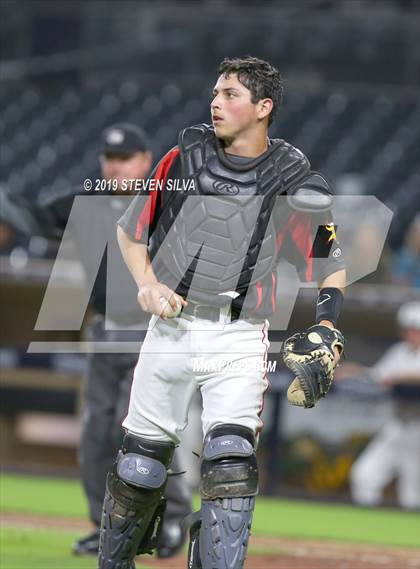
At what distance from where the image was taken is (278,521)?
26.1 feet

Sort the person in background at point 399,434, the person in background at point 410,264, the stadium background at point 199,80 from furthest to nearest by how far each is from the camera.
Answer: the stadium background at point 199,80
the person in background at point 410,264
the person in background at point 399,434

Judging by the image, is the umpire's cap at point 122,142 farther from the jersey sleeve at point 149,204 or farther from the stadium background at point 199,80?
the stadium background at point 199,80

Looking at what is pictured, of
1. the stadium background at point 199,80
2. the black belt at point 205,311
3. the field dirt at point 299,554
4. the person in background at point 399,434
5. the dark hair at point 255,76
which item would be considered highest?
the stadium background at point 199,80

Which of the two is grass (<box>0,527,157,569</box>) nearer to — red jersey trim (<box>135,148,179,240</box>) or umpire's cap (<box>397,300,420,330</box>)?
red jersey trim (<box>135,148,179,240</box>)

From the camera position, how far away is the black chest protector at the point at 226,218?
4102mm

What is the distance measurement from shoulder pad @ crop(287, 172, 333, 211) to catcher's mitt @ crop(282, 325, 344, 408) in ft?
1.38

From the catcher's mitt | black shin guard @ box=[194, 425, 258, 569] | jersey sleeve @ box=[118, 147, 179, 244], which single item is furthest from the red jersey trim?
black shin guard @ box=[194, 425, 258, 569]

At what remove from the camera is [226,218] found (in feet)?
13.5

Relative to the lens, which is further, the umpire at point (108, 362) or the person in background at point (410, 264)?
the person in background at point (410, 264)

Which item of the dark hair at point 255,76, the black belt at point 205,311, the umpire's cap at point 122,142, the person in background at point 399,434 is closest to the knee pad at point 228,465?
the black belt at point 205,311

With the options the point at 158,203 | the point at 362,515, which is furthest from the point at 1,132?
the point at 158,203

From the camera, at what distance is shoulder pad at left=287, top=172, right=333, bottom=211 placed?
407cm

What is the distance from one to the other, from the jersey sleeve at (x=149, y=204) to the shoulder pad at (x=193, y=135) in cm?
4

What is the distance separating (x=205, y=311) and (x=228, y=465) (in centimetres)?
57
